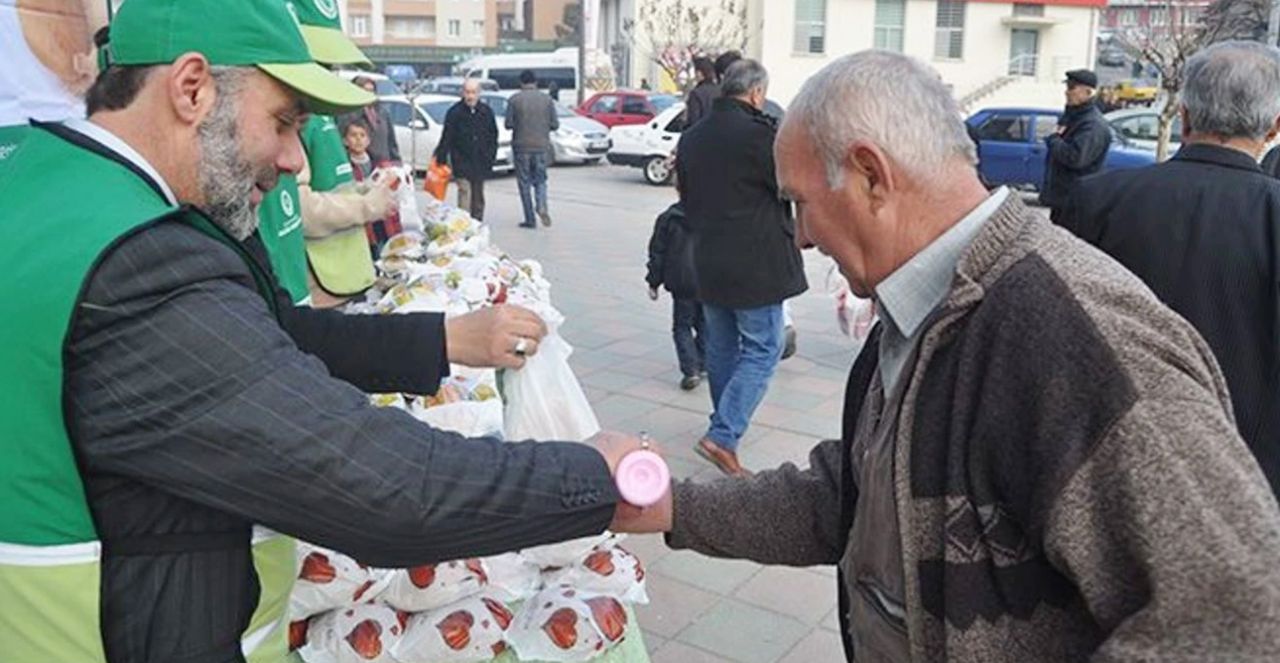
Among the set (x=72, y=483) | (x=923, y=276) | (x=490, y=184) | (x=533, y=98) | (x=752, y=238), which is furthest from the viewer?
(x=490, y=184)

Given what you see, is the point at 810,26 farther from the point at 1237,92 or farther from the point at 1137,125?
the point at 1237,92

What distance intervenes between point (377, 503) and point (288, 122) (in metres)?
0.61

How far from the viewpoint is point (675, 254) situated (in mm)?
6305

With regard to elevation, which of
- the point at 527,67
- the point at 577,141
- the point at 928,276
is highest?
the point at 527,67

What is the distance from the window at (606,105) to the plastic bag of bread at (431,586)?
20.9 m

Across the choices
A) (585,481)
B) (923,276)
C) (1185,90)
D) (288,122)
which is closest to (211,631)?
(585,481)

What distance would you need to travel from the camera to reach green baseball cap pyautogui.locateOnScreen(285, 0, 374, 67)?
9.26ft

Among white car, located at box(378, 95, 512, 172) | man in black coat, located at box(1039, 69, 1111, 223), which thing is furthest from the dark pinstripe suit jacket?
white car, located at box(378, 95, 512, 172)

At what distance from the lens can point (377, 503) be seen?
4.25 feet

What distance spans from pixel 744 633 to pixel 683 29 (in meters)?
32.5

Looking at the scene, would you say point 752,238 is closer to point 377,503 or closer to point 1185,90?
point 1185,90

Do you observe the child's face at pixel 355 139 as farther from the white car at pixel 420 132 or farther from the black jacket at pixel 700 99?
the white car at pixel 420 132

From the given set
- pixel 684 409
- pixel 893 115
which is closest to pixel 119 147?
pixel 893 115

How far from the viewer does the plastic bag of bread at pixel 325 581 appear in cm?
252
